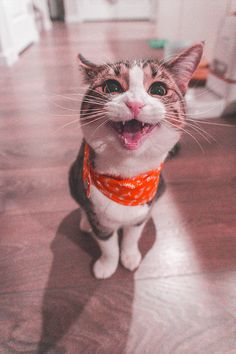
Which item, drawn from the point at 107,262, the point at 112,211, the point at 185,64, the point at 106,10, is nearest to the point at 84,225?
the point at 107,262

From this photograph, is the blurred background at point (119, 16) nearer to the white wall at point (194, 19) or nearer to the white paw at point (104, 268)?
the white wall at point (194, 19)

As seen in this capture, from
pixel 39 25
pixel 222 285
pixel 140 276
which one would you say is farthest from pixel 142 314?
pixel 39 25

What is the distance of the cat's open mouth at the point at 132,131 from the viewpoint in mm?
477

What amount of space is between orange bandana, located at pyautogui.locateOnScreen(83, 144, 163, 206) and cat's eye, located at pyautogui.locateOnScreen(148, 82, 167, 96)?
0.57 ft

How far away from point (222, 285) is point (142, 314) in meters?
0.24

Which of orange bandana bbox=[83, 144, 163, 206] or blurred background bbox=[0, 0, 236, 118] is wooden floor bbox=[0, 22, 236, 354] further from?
blurred background bbox=[0, 0, 236, 118]

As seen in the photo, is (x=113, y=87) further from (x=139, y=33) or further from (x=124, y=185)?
(x=139, y=33)

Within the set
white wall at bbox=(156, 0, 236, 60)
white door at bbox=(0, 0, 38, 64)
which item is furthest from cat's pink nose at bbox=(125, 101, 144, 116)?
white door at bbox=(0, 0, 38, 64)

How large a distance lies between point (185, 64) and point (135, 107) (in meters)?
0.20

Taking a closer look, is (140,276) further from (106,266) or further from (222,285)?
(222,285)

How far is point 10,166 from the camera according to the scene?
1190 mm

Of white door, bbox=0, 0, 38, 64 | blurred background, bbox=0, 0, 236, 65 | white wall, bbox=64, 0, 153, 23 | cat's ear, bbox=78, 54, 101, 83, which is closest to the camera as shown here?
cat's ear, bbox=78, 54, 101, 83

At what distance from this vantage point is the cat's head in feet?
1.51

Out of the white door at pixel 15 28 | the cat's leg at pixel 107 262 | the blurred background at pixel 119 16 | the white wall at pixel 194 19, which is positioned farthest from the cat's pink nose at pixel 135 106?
the white door at pixel 15 28
